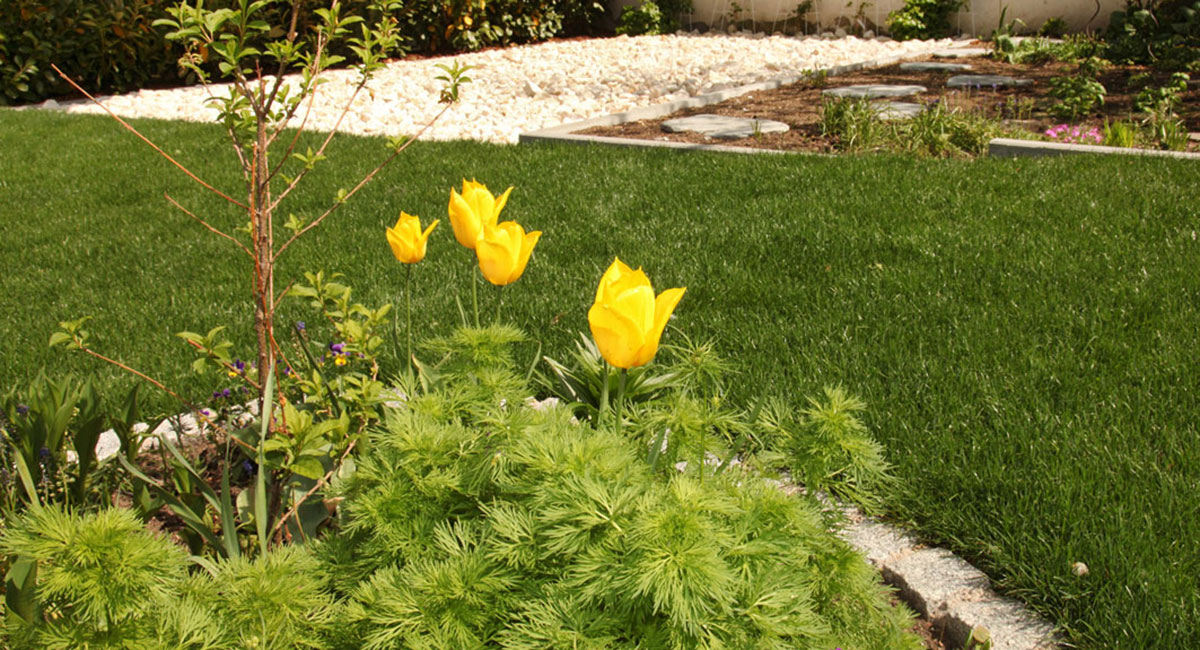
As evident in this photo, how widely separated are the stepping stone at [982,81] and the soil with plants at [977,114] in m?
0.07

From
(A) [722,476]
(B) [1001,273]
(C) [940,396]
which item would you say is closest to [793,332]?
(C) [940,396]

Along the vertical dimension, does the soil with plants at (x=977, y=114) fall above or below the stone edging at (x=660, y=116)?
below

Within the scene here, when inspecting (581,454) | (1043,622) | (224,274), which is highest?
(581,454)

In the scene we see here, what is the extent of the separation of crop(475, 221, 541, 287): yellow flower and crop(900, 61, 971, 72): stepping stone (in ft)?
28.0

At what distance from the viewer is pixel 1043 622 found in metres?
1.76

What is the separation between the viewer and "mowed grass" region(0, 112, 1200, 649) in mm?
2010

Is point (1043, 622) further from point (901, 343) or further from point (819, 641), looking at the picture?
point (901, 343)

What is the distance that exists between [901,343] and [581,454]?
6.55 ft

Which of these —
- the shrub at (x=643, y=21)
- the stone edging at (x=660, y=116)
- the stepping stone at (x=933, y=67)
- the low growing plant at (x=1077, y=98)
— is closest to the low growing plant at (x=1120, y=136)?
the low growing plant at (x=1077, y=98)

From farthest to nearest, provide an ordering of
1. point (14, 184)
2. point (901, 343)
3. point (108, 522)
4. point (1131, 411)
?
1. point (14, 184)
2. point (901, 343)
3. point (1131, 411)
4. point (108, 522)

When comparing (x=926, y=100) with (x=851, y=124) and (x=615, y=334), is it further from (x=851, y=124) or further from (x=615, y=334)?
(x=615, y=334)

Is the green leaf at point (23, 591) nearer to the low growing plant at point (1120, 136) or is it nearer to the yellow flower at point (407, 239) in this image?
the yellow flower at point (407, 239)

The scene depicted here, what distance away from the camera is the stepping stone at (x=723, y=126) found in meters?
6.25

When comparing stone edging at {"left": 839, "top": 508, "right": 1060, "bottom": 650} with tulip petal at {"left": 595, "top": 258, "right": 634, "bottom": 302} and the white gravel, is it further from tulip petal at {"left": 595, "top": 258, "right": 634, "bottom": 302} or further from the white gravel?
the white gravel
